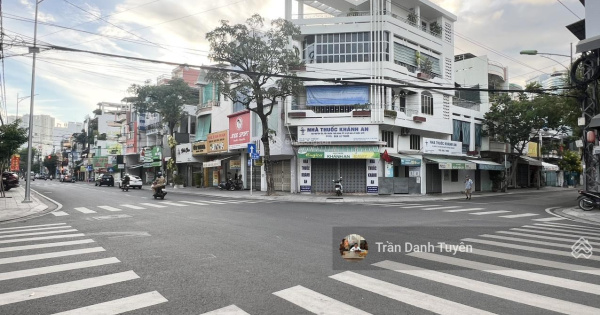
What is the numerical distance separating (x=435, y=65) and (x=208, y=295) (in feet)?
100

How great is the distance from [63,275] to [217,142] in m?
30.2

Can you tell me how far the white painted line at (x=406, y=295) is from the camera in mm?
3840

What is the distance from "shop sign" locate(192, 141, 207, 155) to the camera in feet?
121

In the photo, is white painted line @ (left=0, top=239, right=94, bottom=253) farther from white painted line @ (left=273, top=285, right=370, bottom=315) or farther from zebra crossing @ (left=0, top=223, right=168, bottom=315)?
white painted line @ (left=273, top=285, right=370, bottom=315)

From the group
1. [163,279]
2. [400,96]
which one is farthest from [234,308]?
[400,96]

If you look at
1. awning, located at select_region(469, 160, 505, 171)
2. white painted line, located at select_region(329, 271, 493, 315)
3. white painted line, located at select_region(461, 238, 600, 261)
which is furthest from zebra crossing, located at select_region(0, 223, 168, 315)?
awning, located at select_region(469, 160, 505, 171)

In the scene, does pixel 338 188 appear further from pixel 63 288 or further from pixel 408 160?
pixel 63 288

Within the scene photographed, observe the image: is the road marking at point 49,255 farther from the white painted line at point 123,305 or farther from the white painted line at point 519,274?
the white painted line at point 519,274

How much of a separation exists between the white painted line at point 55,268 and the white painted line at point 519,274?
17.9 feet

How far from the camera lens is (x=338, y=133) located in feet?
84.4

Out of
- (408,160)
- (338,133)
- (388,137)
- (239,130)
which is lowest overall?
(408,160)

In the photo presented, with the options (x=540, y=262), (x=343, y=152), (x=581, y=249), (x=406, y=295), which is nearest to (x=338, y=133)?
(x=343, y=152)

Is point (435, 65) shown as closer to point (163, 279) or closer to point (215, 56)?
point (215, 56)

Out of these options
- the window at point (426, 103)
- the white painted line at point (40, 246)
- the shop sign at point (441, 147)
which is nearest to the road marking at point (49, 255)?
the white painted line at point (40, 246)
